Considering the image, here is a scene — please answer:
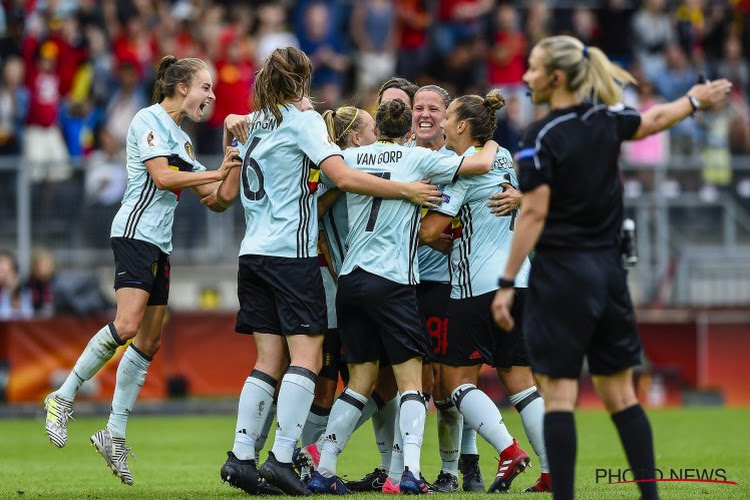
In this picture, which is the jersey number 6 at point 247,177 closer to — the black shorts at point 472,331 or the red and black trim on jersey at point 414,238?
the red and black trim on jersey at point 414,238

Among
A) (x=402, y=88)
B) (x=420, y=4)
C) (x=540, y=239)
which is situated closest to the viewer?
(x=540, y=239)

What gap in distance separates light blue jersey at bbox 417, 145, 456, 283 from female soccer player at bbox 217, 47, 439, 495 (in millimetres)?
887

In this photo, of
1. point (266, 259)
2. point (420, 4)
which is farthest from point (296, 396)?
point (420, 4)

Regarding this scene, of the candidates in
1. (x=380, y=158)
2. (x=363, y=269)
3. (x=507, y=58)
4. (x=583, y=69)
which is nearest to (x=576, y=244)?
(x=583, y=69)

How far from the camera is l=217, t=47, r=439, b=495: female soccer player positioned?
8.32 metres

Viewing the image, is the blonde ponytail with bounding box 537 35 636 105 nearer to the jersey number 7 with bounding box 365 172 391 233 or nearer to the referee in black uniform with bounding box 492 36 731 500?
the referee in black uniform with bounding box 492 36 731 500

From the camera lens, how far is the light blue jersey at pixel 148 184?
30.1ft

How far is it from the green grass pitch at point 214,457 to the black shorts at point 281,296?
1.11 metres

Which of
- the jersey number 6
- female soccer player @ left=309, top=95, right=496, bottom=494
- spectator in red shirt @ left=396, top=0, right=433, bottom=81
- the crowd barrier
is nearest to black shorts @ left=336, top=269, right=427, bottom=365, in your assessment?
female soccer player @ left=309, top=95, right=496, bottom=494

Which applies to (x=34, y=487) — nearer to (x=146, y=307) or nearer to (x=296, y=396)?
(x=146, y=307)

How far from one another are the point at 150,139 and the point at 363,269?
178cm

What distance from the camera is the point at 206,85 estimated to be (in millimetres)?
9375

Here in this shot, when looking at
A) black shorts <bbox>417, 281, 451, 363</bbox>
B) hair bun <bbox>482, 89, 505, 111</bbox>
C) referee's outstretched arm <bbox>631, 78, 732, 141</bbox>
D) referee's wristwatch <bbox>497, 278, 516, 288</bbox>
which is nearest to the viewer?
referee's wristwatch <bbox>497, 278, 516, 288</bbox>

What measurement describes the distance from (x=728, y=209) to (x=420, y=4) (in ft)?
21.2
